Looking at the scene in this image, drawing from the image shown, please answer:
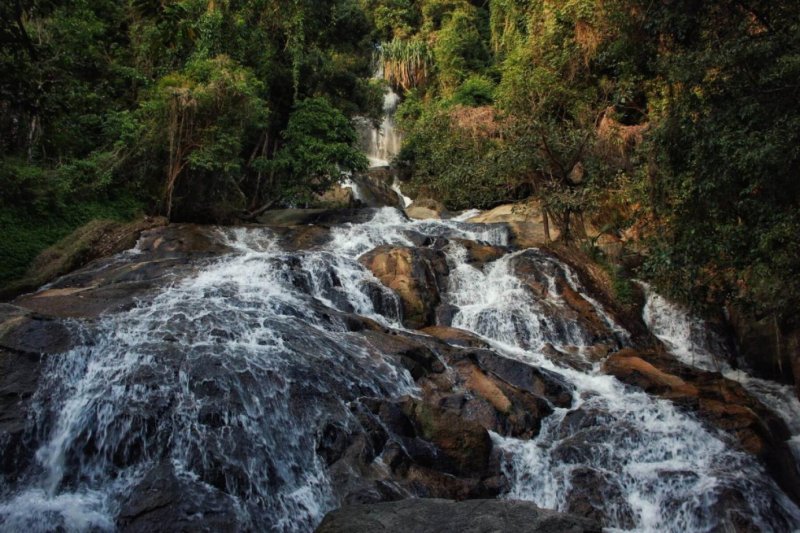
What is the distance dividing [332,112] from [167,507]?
1541 cm

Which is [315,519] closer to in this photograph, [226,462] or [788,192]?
[226,462]

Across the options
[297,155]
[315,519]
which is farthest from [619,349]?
[297,155]

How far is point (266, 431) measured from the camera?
6715 millimetres

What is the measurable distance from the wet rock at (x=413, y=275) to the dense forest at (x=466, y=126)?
140 inches

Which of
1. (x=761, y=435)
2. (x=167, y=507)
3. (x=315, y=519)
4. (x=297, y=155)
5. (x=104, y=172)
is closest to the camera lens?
(x=167, y=507)

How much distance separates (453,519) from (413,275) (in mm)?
8727

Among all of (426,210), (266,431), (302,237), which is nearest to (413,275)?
(302,237)

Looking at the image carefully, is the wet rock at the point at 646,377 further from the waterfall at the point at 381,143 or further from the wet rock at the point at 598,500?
the waterfall at the point at 381,143

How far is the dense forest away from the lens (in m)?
7.11

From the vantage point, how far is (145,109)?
15.6 meters

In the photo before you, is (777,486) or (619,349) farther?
(619,349)

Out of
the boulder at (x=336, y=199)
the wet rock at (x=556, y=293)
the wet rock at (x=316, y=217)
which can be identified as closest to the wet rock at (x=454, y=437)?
the wet rock at (x=556, y=293)

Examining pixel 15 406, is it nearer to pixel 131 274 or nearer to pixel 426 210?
pixel 131 274

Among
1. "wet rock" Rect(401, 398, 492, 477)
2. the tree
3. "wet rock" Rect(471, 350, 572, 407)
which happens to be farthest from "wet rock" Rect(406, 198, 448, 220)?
"wet rock" Rect(401, 398, 492, 477)
